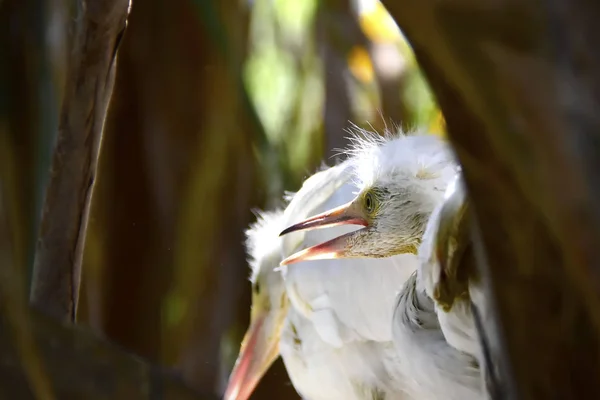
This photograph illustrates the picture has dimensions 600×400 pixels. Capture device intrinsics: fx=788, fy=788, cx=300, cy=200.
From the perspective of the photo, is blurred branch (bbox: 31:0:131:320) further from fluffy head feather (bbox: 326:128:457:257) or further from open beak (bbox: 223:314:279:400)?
open beak (bbox: 223:314:279:400)

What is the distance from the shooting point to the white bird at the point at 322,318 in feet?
2.95

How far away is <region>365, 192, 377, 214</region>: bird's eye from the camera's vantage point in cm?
84

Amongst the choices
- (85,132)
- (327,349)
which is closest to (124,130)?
(327,349)

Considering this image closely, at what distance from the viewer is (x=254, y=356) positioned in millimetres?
1074

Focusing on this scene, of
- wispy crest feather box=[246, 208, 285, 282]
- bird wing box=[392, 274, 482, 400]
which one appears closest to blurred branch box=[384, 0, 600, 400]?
bird wing box=[392, 274, 482, 400]

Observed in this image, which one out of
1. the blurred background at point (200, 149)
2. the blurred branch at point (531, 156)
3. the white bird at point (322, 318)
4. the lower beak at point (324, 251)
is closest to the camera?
the blurred branch at point (531, 156)

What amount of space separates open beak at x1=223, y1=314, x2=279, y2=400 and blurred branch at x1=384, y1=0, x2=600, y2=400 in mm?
824

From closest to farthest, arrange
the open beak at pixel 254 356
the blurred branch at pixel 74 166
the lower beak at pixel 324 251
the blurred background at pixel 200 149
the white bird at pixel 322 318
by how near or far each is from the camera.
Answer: the blurred branch at pixel 74 166, the lower beak at pixel 324 251, the white bird at pixel 322 318, the open beak at pixel 254 356, the blurred background at pixel 200 149

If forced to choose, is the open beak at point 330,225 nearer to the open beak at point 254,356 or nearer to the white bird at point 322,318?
the white bird at point 322,318

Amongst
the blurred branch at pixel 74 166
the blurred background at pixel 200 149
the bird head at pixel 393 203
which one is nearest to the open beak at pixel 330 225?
the bird head at pixel 393 203

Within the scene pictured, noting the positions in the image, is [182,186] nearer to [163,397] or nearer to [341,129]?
[341,129]

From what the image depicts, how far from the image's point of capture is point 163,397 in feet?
0.93

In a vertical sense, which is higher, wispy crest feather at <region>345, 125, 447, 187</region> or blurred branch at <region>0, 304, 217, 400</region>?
wispy crest feather at <region>345, 125, 447, 187</region>

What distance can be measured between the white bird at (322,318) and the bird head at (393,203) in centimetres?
6
